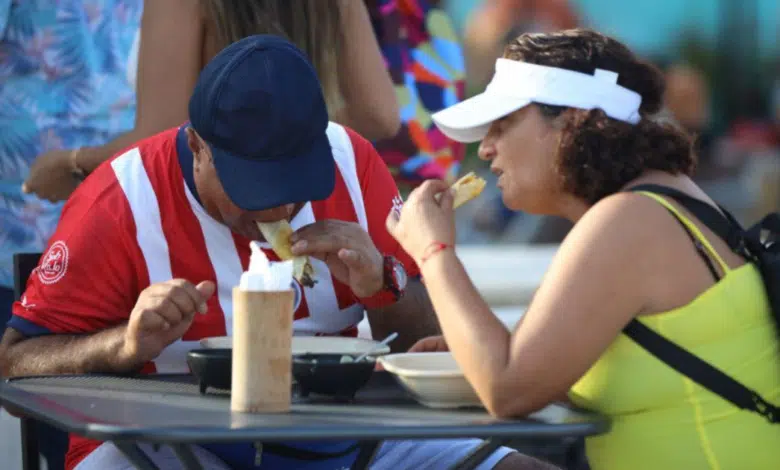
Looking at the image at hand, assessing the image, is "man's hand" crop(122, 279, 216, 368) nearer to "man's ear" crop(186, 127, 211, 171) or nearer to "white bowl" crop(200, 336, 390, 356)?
"white bowl" crop(200, 336, 390, 356)

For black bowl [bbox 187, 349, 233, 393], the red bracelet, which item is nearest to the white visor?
the red bracelet

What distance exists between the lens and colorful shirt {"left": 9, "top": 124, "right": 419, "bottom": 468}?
2.79 meters

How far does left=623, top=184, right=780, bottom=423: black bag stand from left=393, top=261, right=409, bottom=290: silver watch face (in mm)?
611

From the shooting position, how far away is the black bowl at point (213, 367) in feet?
8.20

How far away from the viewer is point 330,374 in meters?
2.47

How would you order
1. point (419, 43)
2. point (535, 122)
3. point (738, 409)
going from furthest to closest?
point (419, 43)
point (535, 122)
point (738, 409)

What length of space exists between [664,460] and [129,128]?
1.89 metres

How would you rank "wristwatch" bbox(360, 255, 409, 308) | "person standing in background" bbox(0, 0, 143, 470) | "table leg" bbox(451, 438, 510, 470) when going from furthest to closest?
"person standing in background" bbox(0, 0, 143, 470) → "wristwatch" bbox(360, 255, 409, 308) → "table leg" bbox(451, 438, 510, 470)

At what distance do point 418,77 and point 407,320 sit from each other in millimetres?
1484

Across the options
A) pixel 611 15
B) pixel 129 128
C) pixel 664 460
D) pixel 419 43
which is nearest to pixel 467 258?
pixel 611 15

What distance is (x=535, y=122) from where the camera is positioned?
2607 millimetres

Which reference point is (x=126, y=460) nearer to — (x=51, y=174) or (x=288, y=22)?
(x=51, y=174)

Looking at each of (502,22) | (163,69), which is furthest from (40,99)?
(502,22)

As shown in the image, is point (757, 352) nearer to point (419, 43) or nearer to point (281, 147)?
point (281, 147)
